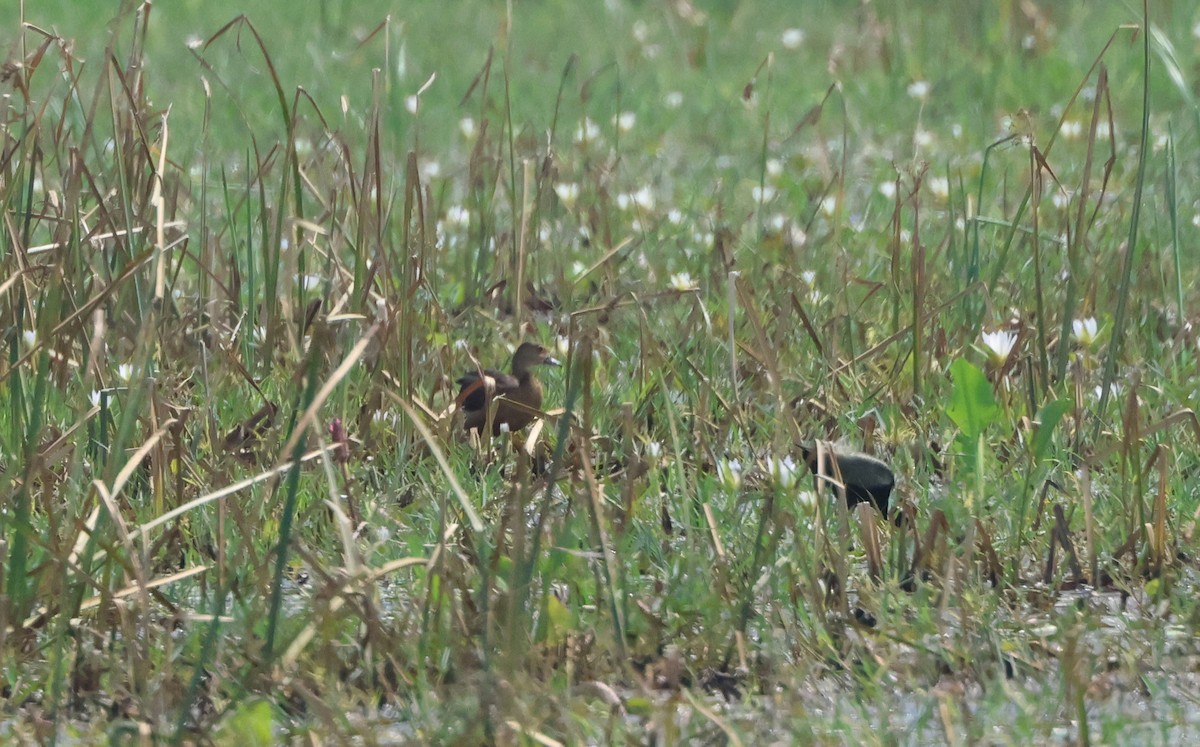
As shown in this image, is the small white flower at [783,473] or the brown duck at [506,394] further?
the brown duck at [506,394]

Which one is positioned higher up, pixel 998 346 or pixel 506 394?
pixel 998 346

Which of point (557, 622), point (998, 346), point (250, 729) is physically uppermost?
point (998, 346)

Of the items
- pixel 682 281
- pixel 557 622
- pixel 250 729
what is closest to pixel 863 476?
pixel 557 622

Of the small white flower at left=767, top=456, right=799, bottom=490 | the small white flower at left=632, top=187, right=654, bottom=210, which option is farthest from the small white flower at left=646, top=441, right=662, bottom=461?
the small white flower at left=632, top=187, right=654, bottom=210

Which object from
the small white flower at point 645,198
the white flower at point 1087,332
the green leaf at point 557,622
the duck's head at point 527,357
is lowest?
the green leaf at point 557,622

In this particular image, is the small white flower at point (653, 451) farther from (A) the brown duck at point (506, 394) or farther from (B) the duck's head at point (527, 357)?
(B) the duck's head at point (527, 357)

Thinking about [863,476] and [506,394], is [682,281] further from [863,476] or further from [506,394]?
[863,476]

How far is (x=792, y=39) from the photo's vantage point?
25.0 ft

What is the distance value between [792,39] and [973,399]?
5.40 metres

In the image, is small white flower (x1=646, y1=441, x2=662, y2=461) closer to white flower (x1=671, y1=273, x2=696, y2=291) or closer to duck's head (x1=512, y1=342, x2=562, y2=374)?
duck's head (x1=512, y1=342, x2=562, y2=374)

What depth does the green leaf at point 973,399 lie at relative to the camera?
2439mm

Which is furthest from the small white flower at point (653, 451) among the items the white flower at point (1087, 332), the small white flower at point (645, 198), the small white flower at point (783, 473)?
the small white flower at point (645, 198)

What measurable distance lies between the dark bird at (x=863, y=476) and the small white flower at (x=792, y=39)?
17.8 ft

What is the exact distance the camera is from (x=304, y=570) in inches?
91.1
